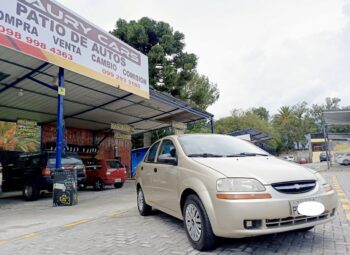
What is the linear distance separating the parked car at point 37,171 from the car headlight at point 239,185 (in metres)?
7.96

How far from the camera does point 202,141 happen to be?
505cm

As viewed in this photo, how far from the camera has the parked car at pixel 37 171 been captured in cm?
1073

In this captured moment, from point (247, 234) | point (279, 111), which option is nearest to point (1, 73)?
point (247, 234)

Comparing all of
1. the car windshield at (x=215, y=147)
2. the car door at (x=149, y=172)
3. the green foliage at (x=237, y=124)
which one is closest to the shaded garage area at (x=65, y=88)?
the car door at (x=149, y=172)

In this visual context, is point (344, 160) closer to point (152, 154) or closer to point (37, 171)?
point (37, 171)

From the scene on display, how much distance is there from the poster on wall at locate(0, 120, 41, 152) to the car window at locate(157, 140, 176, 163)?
13190 mm

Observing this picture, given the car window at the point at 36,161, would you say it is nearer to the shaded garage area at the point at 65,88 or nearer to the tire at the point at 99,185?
the shaded garage area at the point at 65,88

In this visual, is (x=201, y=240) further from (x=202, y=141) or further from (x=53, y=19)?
(x=53, y=19)

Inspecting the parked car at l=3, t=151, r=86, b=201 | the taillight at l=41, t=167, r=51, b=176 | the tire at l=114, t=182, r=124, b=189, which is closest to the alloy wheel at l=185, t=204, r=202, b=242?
the parked car at l=3, t=151, r=86, b=201

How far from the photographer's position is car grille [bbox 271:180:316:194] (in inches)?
137

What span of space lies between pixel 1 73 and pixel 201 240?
32.9ft

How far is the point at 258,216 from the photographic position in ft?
Result: 10.9

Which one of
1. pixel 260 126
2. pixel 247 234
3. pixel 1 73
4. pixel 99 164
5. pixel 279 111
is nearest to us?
pixel 247 234

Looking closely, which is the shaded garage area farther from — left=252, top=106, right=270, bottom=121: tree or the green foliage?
left=252, top=106, right=270, bottom=121: tree
